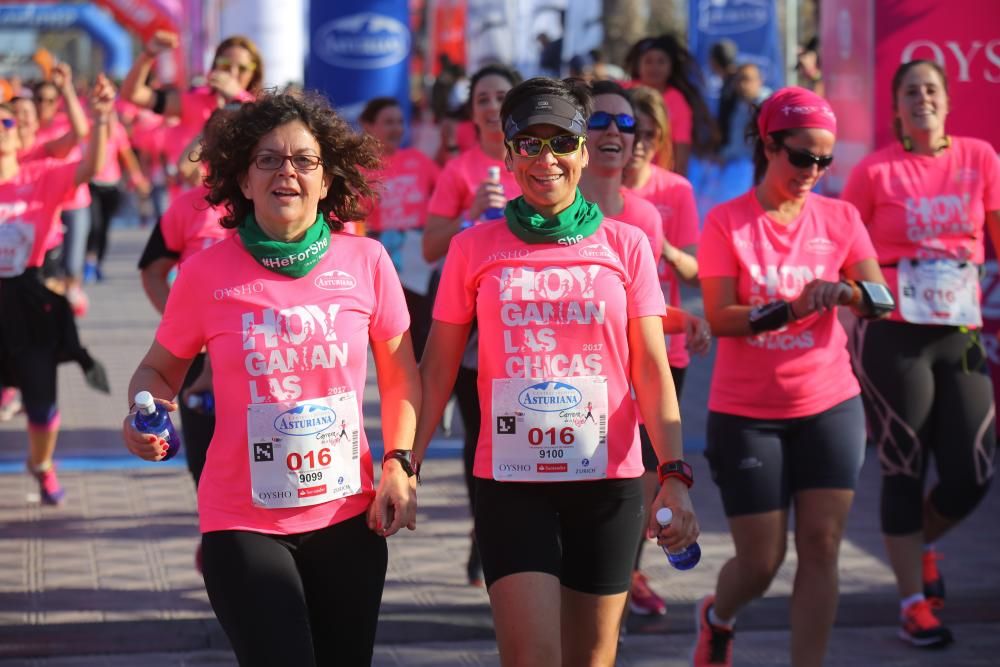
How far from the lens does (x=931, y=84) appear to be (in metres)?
6.05

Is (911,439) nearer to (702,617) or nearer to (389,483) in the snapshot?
(702,617)

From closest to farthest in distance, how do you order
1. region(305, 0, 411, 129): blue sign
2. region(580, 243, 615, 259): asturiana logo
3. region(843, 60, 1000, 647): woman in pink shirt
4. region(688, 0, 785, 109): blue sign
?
region(580, 243, 615, 259): asturiana logo, region(843, 60, 1000, 647): woman in pink shirt, region(305, 0, 411, 129): blue sign, region(688, 0, 785, 109): blue sign

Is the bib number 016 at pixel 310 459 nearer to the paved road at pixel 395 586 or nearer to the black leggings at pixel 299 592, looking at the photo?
the black leggings at pixel 299 592

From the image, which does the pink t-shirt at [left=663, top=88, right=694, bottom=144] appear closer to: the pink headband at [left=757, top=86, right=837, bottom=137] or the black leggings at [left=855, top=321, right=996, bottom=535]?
the black leggings at [left=855, top=321, right=996, bottom=535]

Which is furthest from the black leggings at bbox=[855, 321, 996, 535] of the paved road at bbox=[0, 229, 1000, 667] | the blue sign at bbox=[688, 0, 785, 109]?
the blue sign at bbox=[688, 0, 785, 109]

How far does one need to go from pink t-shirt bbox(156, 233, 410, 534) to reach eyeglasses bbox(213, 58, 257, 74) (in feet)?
11.3

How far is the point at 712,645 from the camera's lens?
17.8 feet

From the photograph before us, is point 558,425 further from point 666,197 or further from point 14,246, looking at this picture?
point 14,246

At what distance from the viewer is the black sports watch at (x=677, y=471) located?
13.0 ft

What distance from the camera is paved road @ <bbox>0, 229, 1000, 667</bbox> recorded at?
582 cm

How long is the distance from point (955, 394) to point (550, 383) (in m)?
2.39

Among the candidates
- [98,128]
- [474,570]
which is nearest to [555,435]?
[474,570]

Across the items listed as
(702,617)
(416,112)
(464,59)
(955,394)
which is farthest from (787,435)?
(464,59)

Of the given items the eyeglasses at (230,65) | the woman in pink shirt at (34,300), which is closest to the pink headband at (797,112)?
the eyeglasses at (230,65)
